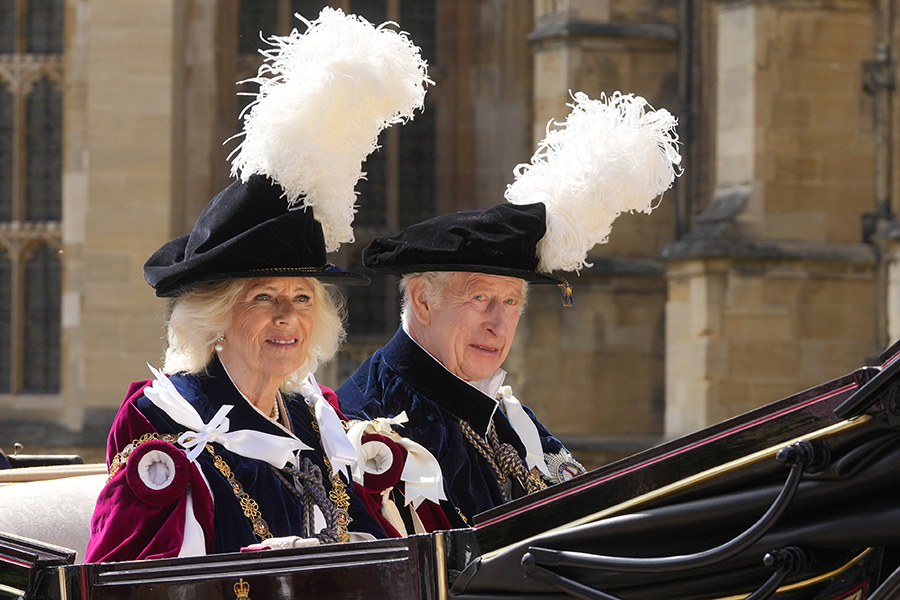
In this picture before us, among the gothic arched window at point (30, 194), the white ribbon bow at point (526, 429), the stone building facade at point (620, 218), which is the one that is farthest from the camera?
the gothic arched window at point (30, 194)

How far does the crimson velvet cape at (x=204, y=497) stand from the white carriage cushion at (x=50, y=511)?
2.04ft

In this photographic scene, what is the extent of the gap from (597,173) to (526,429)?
79 cm

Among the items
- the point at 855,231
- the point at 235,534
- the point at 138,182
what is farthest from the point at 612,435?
the point at 235,534

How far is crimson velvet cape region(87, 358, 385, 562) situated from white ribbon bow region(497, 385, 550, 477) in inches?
29.6

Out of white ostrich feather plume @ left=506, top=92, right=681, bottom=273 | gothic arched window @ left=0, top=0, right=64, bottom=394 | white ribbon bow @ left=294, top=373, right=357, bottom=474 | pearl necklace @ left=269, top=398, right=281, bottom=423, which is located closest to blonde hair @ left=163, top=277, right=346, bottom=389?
pearl necklace @ left=269, top=398, right=281, bottom=423

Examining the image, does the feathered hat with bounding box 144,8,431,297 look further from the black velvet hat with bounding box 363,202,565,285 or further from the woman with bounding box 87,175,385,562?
the black velvet hat with bounding box 363,202,565,285

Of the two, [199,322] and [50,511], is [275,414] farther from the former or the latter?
[50,511]

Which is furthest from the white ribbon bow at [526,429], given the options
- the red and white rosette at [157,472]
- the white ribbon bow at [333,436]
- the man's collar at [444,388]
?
the red and white rosette at [157,472]

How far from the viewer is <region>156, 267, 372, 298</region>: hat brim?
116 inches

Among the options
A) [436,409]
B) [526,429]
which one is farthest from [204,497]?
[526,429]

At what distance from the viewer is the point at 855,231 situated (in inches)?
368

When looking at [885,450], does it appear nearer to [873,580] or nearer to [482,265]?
[873,580]

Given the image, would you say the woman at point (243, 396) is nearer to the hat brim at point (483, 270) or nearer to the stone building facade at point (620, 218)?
the hat brim at point (483, 270)

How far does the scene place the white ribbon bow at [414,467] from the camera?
3305 mm
